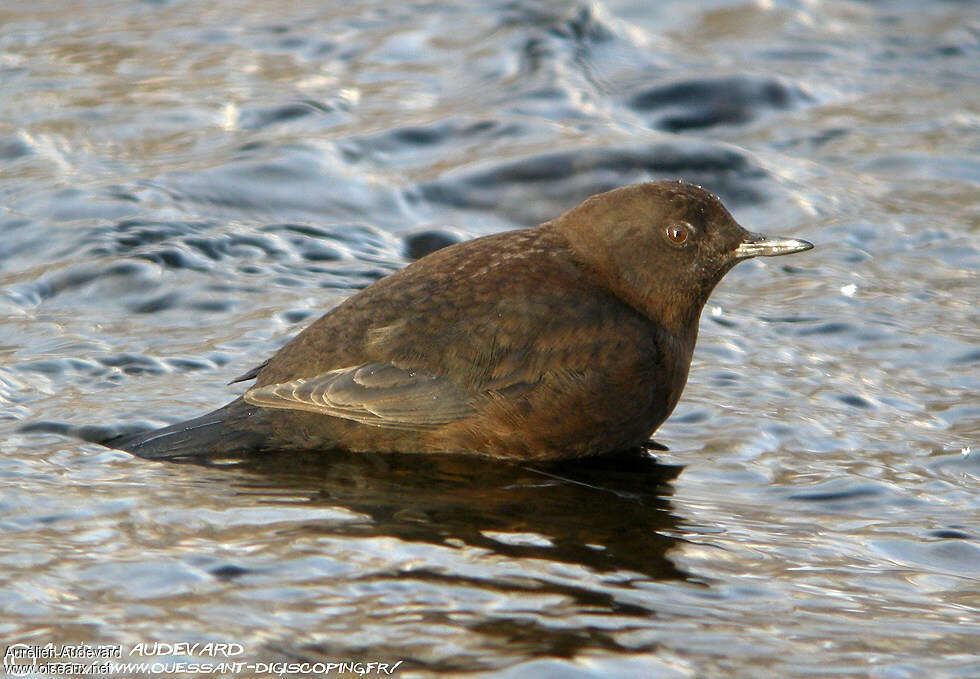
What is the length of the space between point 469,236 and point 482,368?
8.93ft

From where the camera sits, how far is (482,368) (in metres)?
4.77

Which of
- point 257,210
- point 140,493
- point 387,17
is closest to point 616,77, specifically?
point 387,17

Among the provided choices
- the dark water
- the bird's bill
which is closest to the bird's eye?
the bird's bill

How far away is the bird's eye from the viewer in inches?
198

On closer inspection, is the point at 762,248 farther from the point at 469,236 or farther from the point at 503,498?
the point at 469,236

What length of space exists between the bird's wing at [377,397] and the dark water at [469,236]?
6.8 inches

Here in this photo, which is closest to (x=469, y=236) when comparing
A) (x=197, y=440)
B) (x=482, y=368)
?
(x=482, y=368)

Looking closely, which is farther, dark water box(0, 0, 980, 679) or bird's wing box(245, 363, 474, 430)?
bird's wing box(245, 363, 474, 430)

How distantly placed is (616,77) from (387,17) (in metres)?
2.05

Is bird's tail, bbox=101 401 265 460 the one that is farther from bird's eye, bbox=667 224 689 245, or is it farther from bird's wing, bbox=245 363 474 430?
bird's eye, bbox=667 224 689 245

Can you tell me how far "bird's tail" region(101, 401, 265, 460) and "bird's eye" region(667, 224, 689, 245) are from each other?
155 cm

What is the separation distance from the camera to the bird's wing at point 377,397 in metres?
4.71

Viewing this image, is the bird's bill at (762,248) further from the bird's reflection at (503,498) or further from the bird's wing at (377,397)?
the bird's wing at (377,397)

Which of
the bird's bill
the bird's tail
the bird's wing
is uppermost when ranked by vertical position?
the bird's bill
